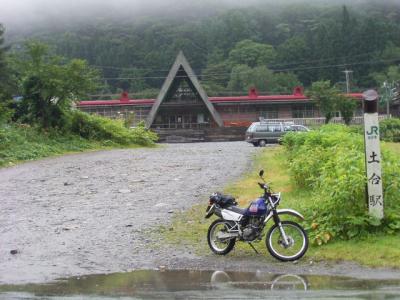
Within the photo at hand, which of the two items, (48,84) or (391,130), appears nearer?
(48,84)

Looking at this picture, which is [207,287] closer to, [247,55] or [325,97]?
[325,97]

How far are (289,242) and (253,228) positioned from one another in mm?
541

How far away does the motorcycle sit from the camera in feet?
27.6

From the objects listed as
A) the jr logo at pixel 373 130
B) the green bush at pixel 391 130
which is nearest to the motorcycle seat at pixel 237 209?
the jr logo at pixel 373 130

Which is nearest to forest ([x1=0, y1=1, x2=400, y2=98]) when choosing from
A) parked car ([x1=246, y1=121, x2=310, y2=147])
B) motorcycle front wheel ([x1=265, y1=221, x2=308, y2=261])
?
parked car ([x1=246, y1=121, x2=310, y2=147])

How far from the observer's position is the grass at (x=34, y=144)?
893 inches

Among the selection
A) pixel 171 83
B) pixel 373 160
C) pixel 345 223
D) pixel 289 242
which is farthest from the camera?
pixel 171 83

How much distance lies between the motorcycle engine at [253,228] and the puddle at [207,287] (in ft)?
2.77

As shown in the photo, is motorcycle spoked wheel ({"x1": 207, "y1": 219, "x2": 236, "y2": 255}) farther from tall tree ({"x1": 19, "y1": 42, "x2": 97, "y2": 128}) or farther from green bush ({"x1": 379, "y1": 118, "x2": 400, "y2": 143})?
green bush ({"x1": 379, "y1": 118, "x2": 400, "y2": 143})

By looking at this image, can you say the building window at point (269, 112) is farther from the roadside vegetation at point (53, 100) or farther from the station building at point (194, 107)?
the roadside vegetation at point (53, 100)

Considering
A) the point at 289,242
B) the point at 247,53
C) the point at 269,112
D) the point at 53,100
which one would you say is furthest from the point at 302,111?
the point at 289,242

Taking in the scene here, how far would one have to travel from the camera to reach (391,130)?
39344 millimetres

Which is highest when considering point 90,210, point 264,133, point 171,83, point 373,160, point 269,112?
point 171,83

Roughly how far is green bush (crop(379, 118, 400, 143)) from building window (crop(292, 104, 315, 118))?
1972cm
